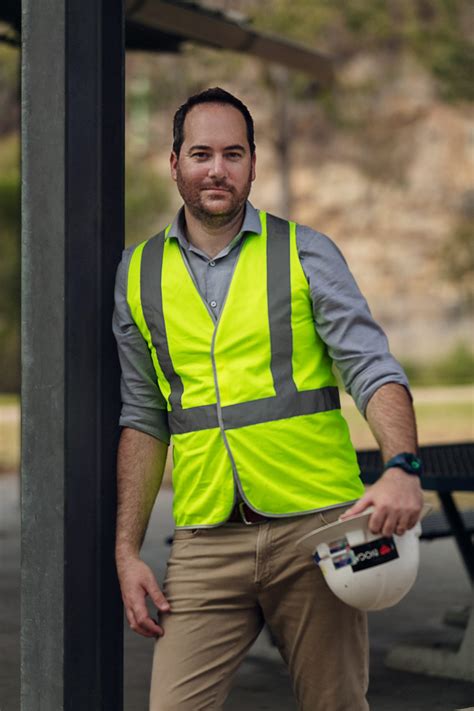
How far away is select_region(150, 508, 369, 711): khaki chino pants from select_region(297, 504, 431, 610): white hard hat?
0.18 metres

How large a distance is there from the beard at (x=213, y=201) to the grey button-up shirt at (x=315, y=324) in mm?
47

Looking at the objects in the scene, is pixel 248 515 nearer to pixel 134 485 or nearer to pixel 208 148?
pixel 134 485

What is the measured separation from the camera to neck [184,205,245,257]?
10.8ft

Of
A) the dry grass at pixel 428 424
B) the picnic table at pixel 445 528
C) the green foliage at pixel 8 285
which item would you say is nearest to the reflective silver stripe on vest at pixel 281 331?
the picnic table at pixel 445 528

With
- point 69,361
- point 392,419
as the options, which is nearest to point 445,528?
point 69,361

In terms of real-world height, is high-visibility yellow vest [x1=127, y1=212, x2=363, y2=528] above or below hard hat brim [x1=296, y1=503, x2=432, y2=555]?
above

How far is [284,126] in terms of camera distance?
116 ft

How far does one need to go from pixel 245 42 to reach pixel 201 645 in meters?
5.91

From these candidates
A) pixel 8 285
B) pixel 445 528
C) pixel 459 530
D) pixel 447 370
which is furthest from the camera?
pixel 8 285

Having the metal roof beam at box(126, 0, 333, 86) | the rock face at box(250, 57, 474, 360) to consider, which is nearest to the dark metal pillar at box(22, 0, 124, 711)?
the metal roof beam at box(126, 0, 333, 86)

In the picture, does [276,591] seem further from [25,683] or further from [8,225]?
[8,225]

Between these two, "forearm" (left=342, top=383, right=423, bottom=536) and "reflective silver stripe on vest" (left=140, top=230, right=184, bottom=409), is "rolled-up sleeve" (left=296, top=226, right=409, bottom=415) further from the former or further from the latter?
"reflective silver stripe on vest" (left=140, top=230, right=184, bottom=409)

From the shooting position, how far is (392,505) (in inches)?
113

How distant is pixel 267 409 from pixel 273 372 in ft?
0.26
